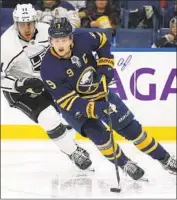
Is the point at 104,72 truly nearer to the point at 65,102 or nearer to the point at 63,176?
the point at 65,102

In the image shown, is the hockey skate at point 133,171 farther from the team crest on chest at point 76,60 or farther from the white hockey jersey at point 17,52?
the white hockey jersey at point 17,52

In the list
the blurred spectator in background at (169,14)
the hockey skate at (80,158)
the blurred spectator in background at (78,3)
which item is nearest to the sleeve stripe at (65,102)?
the hockey skate at (80,158)

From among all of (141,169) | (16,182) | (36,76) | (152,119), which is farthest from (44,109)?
(152,119)

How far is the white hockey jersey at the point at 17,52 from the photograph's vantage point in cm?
334

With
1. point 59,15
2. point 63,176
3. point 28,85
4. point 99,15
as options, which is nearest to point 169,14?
point 99,15

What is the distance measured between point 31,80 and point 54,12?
1.05 m

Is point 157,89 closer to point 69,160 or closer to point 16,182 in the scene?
point 69,160

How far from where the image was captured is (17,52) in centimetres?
335

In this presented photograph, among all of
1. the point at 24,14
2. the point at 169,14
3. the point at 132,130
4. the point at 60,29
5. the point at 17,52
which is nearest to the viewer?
the point at 60,29

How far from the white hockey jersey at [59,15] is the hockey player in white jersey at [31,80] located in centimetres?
71

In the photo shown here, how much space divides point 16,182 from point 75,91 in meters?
0.69

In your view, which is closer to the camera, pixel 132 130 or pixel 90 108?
pixel 90 108

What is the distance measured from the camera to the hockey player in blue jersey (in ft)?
9.70

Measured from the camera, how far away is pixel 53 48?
9.84ft
